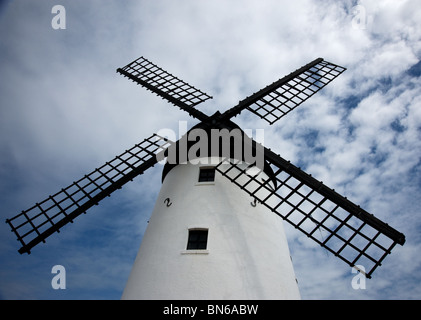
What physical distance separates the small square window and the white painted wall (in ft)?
0.84

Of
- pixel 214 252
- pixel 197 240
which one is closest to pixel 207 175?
pixel 197 240

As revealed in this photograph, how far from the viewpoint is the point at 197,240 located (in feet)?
20.5

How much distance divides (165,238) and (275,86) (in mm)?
7247

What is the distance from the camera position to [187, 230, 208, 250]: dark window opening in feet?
20.2

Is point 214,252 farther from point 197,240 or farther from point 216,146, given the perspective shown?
point 216,146

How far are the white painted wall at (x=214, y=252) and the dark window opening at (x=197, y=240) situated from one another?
0.16m

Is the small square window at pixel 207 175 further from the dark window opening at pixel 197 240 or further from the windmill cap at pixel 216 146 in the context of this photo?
the dark window opening at pixel 197 240

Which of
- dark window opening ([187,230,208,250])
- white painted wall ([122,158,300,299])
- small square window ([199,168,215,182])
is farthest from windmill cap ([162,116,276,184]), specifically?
dark window opening ([187,230,208,250])

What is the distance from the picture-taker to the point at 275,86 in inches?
384

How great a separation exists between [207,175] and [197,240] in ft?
7.81

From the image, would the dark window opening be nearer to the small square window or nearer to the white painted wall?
the white painted wall
